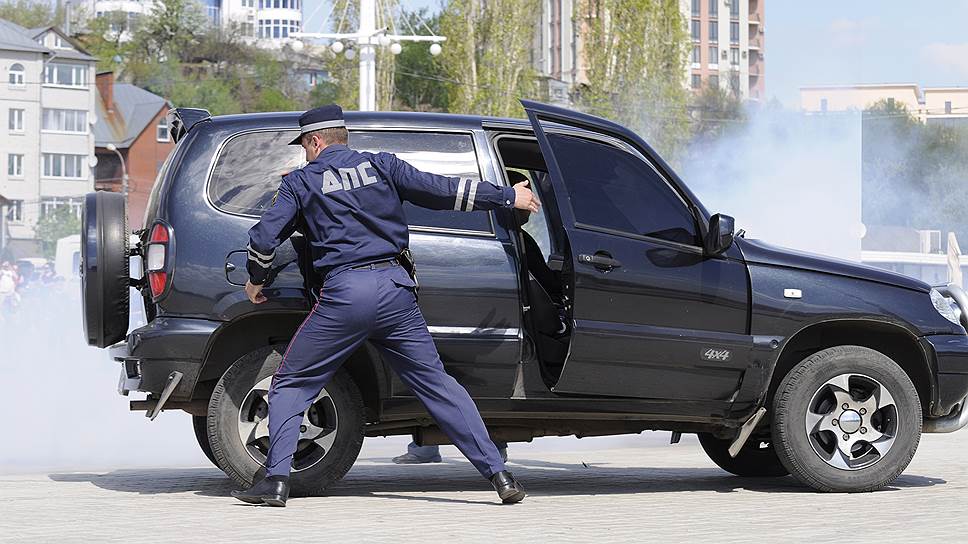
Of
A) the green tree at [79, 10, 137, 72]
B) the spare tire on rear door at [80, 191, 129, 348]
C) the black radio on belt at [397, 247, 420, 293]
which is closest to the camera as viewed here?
the black radio on belt at [397, 247, 420, 293]

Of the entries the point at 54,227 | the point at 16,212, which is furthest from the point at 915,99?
the point at 16,212

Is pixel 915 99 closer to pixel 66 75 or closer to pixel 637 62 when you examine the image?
pixel 637 62

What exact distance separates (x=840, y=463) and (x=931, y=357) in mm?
728

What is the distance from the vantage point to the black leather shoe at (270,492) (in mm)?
6727

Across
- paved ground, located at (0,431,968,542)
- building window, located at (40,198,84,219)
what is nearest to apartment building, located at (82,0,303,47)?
building window, located at (40,198,84,219)

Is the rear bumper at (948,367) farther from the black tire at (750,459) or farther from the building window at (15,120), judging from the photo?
the building window at (15,120)

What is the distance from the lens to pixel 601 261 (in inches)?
281

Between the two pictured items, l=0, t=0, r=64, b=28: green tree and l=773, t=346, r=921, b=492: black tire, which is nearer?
l=773, t=346, r=921, b=492: black tire

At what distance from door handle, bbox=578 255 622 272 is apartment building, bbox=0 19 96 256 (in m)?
77.0

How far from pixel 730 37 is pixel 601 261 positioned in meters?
137

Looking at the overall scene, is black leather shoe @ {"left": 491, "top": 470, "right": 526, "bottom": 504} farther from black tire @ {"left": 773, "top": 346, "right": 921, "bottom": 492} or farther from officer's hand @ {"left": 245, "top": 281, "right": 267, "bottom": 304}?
black tire @ {"left": 773, "top": 346, "right": 921, "bottom": 492}

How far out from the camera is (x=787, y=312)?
7.46 meters

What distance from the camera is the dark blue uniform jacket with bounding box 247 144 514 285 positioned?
671 cm

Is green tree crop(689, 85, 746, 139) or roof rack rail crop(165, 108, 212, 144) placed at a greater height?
green tree crop(689, 85, 746, 139)
